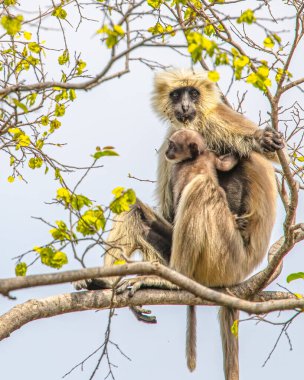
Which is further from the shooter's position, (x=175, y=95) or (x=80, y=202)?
(x=175, y=95)

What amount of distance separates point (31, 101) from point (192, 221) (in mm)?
2009

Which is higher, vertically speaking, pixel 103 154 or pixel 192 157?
pixel 192 157

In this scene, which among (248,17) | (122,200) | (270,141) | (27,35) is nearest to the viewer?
(248,17)

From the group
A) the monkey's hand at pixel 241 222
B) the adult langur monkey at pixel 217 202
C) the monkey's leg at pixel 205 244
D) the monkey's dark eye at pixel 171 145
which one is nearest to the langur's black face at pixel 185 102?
the adult langur monkey at pixel 217 202

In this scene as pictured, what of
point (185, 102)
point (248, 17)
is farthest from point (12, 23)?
point (185, 102)

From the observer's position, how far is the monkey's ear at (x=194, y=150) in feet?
26.0

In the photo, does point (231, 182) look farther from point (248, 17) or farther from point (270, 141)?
point (248, 17)

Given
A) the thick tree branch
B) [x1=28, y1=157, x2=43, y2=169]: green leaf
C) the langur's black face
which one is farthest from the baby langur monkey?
[x1=28, y1=157, x2=43, y2=169]: green leaf

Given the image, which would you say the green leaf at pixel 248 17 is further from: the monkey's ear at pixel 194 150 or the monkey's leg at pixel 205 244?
the monkey's ear at pixel 194 150

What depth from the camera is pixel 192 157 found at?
26.2ft

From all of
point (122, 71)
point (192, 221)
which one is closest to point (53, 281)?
point (122, 71)

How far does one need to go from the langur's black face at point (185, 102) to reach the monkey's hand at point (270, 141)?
3.73 ft

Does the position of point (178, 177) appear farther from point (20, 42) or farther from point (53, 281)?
point (53, 281)

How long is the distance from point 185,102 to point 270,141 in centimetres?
168
